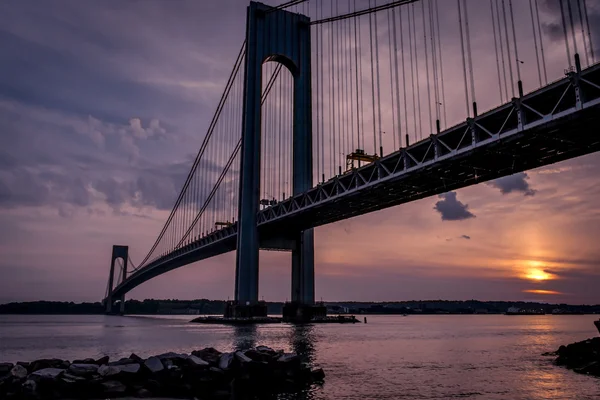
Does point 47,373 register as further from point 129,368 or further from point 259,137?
point 259,137

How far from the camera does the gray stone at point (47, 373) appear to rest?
13516 mm

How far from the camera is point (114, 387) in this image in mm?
13562

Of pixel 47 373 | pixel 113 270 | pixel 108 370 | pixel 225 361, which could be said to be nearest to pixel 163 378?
pixel 108 370

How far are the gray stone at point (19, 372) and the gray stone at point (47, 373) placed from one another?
34 centimetres

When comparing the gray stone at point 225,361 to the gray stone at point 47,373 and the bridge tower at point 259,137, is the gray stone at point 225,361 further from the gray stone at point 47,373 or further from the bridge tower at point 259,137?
the bridge tower at point 259,137

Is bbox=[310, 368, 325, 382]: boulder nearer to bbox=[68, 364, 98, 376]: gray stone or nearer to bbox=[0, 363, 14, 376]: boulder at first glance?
bbox=[68, 364, 98, 376]: gray stone

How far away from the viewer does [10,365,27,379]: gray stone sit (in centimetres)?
1367

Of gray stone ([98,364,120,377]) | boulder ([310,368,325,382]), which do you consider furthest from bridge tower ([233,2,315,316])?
gray stone ([98,364,120,377])

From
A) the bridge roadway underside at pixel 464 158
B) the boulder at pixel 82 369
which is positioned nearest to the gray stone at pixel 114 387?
the boulder at pixel 82 369

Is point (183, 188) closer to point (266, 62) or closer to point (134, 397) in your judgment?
point (266, 62)

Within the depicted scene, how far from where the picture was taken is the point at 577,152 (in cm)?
3089

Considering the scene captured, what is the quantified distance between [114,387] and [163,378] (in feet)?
4.21

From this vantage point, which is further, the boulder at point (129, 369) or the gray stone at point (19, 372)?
the boulder at point (129, 369)

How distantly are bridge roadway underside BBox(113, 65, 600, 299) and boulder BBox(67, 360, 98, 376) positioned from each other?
21240 mm
